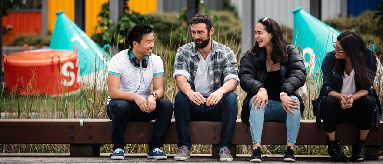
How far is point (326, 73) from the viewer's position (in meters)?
4.41

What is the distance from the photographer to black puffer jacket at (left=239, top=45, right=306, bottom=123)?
4.35 m

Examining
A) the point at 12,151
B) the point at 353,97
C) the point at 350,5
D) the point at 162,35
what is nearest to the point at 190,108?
the point at 353,97

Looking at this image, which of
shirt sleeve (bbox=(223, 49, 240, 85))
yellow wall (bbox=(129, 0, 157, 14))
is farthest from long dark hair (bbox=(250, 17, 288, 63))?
yellow wall (bbox=(129, 0, 157, 14))

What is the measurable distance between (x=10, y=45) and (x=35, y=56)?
26.3ft

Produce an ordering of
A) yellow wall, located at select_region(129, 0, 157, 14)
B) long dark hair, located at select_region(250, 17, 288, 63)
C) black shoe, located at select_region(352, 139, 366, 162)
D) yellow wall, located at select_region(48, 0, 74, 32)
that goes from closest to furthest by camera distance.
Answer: black shoe, located at select_region(352, 139, 366, 162)
long dark hair, located at select_region(250, 17, 288, 63)
yellow wall, located at select_region(129, 0, 157, 14)
yellow wall, located at select_region(48, 0, 74, 32)

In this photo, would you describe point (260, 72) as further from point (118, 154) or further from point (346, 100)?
point (118, 154)

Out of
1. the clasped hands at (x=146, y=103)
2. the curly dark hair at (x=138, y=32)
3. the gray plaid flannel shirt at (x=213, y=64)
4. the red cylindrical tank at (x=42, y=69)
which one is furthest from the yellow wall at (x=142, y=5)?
the clasped hands at (x=146, y=103)

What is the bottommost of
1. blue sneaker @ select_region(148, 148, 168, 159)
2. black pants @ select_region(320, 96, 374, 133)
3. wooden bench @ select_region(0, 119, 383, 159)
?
blue sneaker @ select_region(148, 148, 168, 159)

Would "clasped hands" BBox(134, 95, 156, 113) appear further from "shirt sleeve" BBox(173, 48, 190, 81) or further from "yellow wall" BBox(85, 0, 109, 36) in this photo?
"yellow wall" BBox(85, 0, 109, 36)

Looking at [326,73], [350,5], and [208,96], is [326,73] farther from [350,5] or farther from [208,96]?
[350,5]

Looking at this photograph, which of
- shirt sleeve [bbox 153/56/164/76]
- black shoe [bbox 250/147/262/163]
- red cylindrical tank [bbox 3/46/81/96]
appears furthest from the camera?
red cylindrical tank [bbox 3/46/81/96]

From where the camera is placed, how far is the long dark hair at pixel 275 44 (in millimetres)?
4453

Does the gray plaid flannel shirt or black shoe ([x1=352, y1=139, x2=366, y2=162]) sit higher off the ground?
the gray plaid flannel shirt

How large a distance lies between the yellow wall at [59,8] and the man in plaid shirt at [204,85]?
37.6 feet
